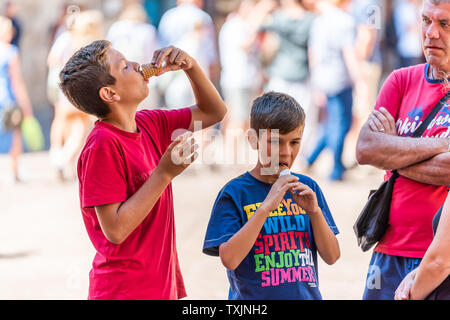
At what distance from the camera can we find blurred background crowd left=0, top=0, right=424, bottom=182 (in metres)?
7.36

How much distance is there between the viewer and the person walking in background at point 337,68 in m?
7.28

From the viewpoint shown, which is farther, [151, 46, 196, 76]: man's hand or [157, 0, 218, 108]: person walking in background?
[157, 0, 218, 108]: person walking in background

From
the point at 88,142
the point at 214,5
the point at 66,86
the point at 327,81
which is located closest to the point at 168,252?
the point at 88,142

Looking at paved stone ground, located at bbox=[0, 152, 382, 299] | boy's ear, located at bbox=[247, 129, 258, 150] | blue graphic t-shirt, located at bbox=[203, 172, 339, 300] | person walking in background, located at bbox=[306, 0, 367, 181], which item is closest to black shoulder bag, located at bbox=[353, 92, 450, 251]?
blue graphic t-shirt, located at bbox=[203, 172, 339, 300]

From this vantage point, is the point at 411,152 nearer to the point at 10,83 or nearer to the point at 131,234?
the point at 131,234

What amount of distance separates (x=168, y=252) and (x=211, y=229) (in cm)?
16

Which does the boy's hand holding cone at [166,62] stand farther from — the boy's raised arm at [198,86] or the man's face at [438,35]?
the man's face at [438,35]

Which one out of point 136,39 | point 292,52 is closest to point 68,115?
point 136,39

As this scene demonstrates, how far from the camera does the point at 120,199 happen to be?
6.47ft

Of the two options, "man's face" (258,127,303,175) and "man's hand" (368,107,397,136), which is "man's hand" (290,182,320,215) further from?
"man's hand" (368,107,397,136)

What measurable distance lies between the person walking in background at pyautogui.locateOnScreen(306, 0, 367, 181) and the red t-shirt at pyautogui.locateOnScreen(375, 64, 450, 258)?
4906 millimetres

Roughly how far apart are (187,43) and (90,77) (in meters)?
6.10

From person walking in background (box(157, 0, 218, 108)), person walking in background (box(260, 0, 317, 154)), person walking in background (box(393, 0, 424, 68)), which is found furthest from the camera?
person walking in background (box(393, 0, 424, 68))
